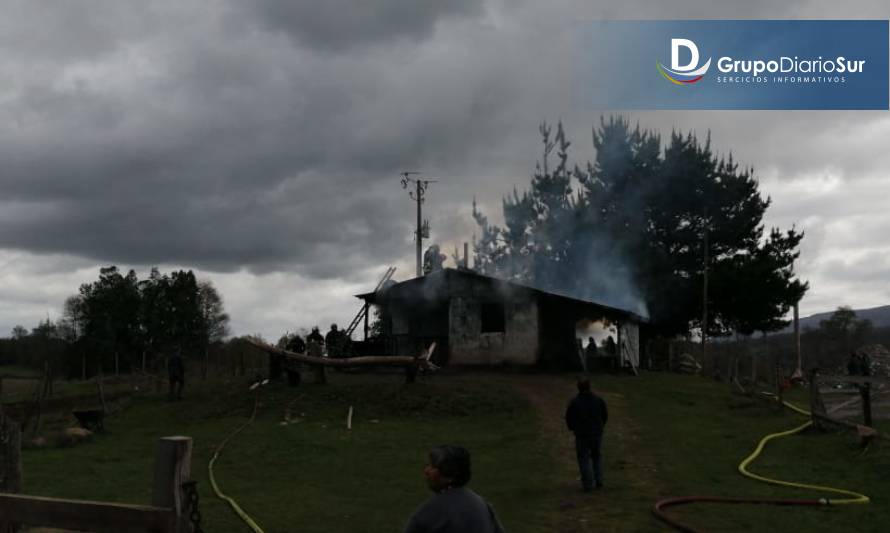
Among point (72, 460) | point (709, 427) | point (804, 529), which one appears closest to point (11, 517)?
point (804, 529)

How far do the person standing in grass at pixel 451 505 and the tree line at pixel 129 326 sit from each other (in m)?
60.8

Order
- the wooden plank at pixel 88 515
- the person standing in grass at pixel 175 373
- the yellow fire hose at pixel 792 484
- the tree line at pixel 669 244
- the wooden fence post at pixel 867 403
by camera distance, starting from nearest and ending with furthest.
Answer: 1. the wooden plank at pixel 88 515
2. the yellow fire hose at pixel 792 484
3. the wooden fence post at pixel 867 403
4. the person standing in grass at pixel 175 373
5. the tree line at pixel 669 244

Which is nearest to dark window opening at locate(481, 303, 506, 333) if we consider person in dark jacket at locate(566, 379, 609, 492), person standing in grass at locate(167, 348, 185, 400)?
person standing in grass at locate(167, 348, 185, 400)

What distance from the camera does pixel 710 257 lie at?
48.4 metres

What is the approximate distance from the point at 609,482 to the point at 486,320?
2203 cm

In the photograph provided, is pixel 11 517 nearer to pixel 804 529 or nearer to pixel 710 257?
pixel 804 529

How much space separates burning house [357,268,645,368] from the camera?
34.5 m

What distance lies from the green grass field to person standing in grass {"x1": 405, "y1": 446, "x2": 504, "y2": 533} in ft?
19.7

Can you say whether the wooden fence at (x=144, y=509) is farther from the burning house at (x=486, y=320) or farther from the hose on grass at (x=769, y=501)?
the burning house at (x=486, y=320)

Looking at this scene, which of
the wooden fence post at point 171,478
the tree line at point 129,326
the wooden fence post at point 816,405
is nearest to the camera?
the wooden fence post at point 171,478

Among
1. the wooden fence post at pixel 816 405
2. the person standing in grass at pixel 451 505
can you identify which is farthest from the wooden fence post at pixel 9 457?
the wooden fence post at pixel 816 405

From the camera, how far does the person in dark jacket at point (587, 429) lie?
1281cm

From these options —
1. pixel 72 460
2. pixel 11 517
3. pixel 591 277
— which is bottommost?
pixel 72 460

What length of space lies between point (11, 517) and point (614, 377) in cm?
2905
